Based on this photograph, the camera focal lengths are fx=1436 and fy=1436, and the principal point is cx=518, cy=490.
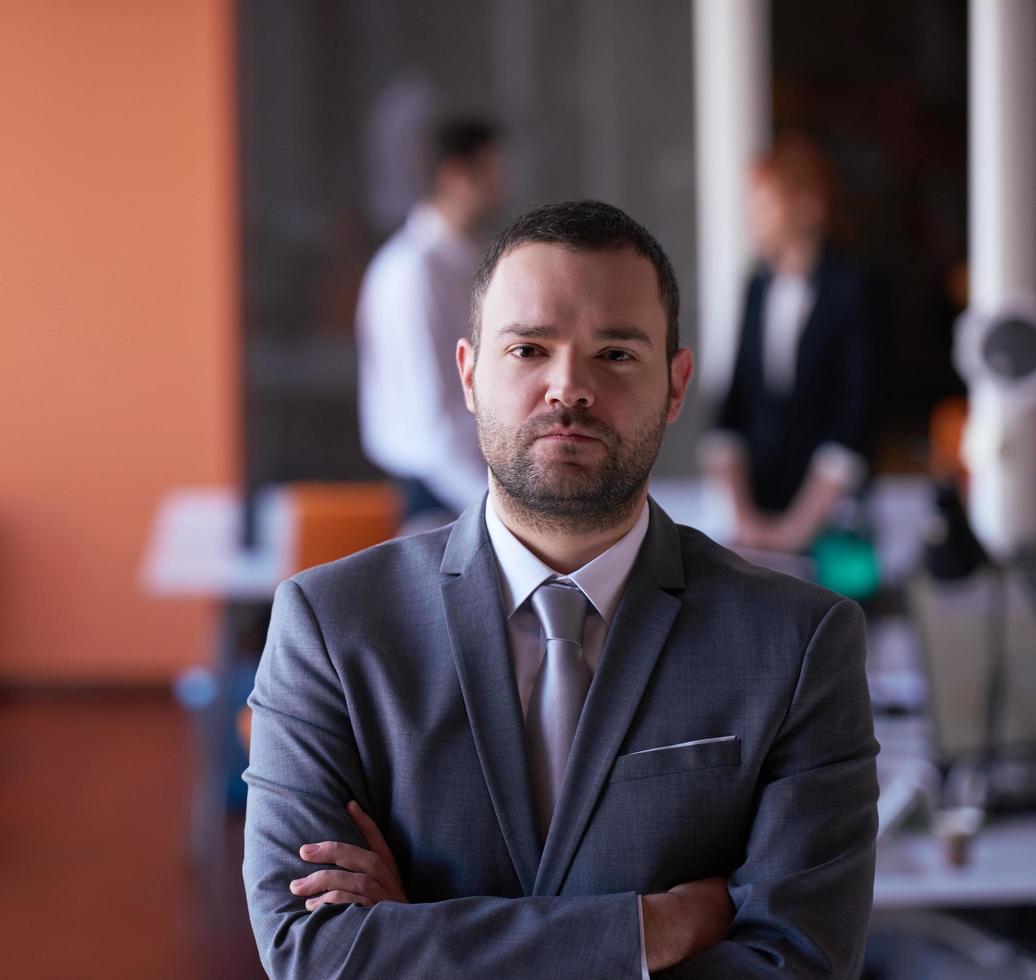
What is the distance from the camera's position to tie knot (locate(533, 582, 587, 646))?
155 cm

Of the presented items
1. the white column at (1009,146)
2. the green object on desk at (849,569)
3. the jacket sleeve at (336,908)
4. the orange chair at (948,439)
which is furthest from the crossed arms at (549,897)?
the white column at (1009,146)

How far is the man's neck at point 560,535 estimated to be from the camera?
153 cm

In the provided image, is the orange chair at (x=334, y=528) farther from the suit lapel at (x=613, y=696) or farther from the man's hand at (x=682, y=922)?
the man's hand at (x=682, y=922)

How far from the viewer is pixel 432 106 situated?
20.8 feet

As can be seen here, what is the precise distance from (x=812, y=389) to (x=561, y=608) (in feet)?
9.83

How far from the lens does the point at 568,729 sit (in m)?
1.52

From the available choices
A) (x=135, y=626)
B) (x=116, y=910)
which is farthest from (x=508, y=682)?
(x=135, y=626)

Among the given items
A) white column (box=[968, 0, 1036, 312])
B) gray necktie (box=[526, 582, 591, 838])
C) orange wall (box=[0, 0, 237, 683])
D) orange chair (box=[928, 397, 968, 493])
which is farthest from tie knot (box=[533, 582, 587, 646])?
orange wall (box=[0, 0, 237, 683])

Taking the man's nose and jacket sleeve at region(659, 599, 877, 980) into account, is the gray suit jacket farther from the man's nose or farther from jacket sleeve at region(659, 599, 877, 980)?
the man's nose

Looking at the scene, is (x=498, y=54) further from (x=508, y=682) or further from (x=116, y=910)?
(x=508, y=682)

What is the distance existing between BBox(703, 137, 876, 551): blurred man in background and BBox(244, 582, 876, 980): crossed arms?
2.87m

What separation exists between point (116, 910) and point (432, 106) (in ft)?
12.4

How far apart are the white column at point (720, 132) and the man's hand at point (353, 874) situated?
4749 millimetres

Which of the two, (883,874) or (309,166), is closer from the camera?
(883,874)
